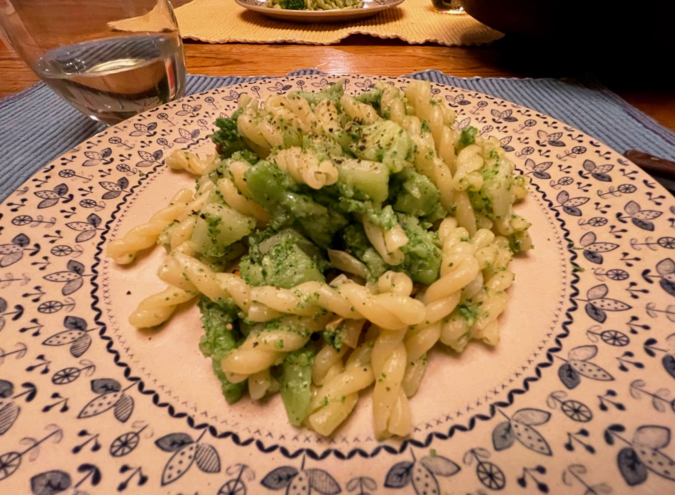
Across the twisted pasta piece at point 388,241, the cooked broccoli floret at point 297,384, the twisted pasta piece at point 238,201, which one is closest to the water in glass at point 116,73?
the twisted pasta piece at point 238,201

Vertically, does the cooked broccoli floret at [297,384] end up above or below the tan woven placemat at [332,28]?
above

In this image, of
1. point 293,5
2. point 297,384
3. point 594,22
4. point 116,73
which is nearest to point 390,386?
point 297,384

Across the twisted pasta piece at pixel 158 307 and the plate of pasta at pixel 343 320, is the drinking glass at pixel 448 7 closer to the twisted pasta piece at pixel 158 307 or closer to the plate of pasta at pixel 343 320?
the plate of pasta at pixel 343 320

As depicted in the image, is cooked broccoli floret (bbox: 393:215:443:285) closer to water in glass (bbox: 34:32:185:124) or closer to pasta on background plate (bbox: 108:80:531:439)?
pasta on background plate (bbox: 108:80:531:439)

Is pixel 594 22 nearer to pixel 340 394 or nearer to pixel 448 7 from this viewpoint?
pixel 448 7

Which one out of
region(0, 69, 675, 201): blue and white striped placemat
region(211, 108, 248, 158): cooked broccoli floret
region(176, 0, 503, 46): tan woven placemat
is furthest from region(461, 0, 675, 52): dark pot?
region(211, 108, 248, 158): cooked broccoli floret

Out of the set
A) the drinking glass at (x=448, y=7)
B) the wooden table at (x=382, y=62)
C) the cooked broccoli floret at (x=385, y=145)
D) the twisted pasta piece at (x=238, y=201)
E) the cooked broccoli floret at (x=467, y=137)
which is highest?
the cooked broccoli floret at (x=385, y=145)

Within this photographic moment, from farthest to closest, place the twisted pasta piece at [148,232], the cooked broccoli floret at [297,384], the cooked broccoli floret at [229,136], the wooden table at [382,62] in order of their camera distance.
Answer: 1. the wooden table at [382,62]
2. the cooked broccoli floret at [229,136]
3. the twisted pasta piece at [148,232]
4. the cooked broccoli floret at [297,384]
